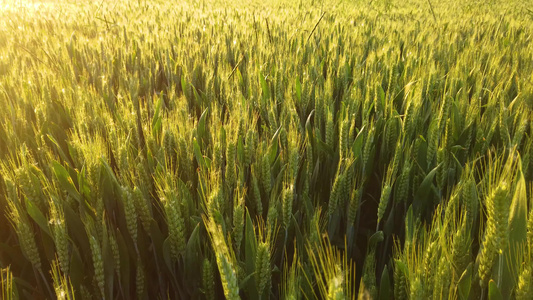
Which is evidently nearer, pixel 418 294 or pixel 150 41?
pixel 418 294

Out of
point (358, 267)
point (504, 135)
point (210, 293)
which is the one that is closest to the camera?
point (210, 293)

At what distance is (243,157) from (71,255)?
0.45 metres

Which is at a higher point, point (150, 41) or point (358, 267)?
point (150, 41)

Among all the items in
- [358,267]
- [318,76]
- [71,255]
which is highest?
[318,76]

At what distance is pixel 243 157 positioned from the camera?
96 cm

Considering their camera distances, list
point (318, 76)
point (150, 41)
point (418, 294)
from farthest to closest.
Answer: point (150, 41) → point (318, 76) → point (418, 294)

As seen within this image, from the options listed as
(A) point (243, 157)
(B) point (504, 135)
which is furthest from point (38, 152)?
(B) point (504, 135)

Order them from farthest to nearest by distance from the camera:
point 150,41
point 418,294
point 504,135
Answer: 1. point 150,41
2. point 504,135
3. point 418,294

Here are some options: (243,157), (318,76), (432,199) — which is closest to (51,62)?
(318,76)

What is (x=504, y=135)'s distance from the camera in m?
1.01

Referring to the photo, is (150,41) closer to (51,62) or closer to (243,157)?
(51,62)

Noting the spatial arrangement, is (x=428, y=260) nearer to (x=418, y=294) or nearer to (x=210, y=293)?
(x=418, y=294)

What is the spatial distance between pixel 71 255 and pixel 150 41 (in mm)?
1991

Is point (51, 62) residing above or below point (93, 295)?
above
